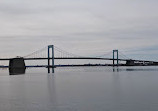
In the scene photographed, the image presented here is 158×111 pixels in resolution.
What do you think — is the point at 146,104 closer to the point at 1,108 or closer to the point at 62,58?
the point at 1,108

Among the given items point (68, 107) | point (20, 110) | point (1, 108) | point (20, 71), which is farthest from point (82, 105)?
point (20, 71)

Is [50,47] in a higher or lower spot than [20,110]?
higher

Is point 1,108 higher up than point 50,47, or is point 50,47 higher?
point 50,47

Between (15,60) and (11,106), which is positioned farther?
(15,60)

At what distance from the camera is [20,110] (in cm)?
1562

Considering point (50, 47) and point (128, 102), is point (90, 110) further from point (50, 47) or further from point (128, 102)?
point (50, 47)

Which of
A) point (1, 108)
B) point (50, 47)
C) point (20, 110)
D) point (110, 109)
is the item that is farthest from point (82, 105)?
point (50, 47)

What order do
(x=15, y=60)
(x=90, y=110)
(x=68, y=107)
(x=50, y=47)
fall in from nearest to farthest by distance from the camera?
1. (x=90, y=110)
2. (x=68, y=107)
3. (x=15, y=60)
4. (x=50, y=47)

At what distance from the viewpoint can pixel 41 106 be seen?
1661 centimetres

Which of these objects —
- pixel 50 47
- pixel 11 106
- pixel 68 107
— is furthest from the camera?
pixel 50 47

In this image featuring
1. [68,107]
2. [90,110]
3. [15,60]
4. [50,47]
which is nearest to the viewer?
[90,110]

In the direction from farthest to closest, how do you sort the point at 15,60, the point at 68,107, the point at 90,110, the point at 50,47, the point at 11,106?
the point at 50,47, the point at 15,60, the point at 11,106, the point at 68,107, the point at 90,110

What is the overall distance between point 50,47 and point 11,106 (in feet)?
225

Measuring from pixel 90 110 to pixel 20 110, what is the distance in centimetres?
390
